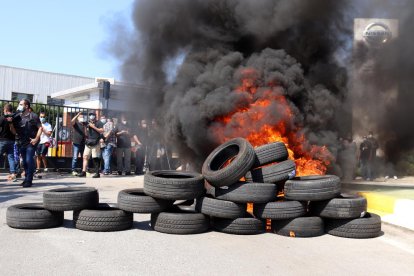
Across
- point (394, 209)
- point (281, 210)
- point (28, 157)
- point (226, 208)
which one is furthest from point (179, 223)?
point (28, 157)

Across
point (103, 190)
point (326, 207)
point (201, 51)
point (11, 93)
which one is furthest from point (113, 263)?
point (11, 93)

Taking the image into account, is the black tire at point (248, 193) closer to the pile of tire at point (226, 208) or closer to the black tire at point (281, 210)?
the pile of tire at point (226, 208)

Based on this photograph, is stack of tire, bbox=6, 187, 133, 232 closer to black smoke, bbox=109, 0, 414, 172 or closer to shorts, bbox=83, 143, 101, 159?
black smoke, bbox=109, 0, 414, 172

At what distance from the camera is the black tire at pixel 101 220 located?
6.24 meters

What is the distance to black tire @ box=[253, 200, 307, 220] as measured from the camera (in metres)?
6.37

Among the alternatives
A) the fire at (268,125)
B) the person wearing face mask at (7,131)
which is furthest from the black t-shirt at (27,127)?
the fire at (268,125)

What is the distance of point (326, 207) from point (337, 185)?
40 cm

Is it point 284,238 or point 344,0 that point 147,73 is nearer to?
point 344,0

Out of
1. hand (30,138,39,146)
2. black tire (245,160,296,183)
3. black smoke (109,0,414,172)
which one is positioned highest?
black smoke (109,0,414,172)

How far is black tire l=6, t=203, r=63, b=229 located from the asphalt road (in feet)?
0.42

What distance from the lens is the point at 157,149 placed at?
16891 millimetres

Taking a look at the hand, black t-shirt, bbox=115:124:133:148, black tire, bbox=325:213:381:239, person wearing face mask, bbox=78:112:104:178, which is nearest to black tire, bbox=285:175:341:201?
black tire, bbox=325:213:381:239

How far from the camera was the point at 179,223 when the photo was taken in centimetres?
626

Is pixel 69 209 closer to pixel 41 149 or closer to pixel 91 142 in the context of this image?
pixel 91 142
